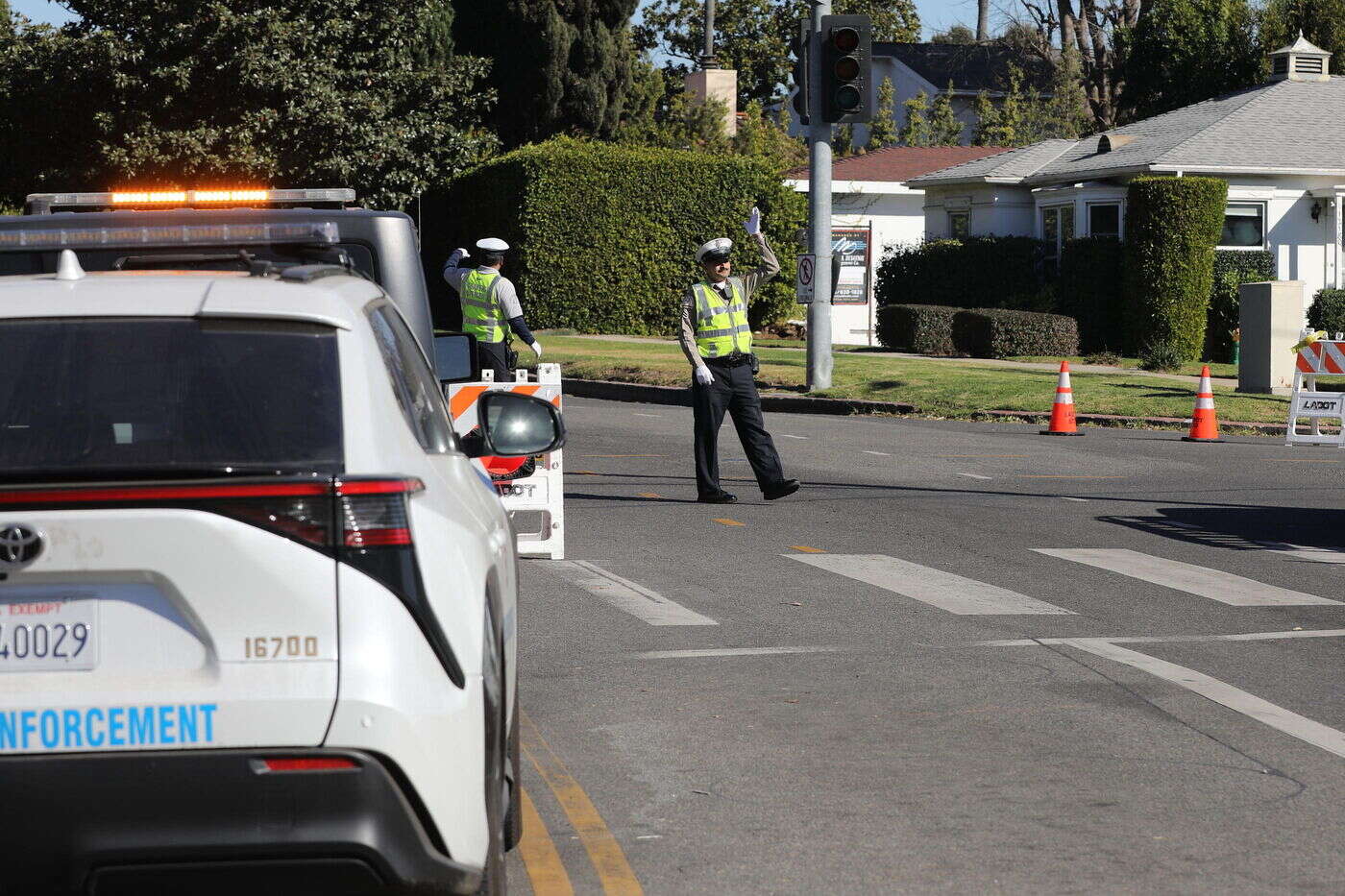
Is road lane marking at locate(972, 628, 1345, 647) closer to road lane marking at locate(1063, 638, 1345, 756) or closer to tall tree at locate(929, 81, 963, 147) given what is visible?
road lane marking at locate(1063, 638, 1345, 756)

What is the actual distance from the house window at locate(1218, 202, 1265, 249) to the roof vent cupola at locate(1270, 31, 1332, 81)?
6.71 meters

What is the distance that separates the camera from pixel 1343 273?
35.0 m

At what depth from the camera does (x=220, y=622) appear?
3639mm

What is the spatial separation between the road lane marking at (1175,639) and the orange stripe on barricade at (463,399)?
13.1 ft

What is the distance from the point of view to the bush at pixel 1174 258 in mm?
31156

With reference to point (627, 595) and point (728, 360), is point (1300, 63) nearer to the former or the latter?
point (728, 360)

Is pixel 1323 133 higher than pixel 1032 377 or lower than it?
higher

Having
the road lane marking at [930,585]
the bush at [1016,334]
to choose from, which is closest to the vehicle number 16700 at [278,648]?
the road lane marking at [930,585]

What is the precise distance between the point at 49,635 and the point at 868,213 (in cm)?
4160

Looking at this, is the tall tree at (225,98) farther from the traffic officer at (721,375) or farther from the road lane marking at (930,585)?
the road lane marking at (930,585)

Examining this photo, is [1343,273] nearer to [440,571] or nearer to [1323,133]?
[1323,133]

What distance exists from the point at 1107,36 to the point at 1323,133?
18.0 m

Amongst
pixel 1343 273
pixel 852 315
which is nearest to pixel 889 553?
pixel 1343 273

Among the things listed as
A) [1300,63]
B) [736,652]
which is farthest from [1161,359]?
[736,652]
